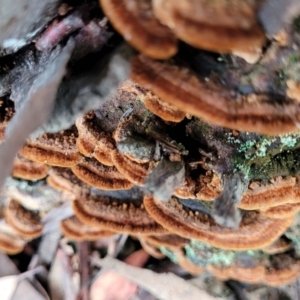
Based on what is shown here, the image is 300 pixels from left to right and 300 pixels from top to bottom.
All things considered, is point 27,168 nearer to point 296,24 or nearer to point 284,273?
point 296,24

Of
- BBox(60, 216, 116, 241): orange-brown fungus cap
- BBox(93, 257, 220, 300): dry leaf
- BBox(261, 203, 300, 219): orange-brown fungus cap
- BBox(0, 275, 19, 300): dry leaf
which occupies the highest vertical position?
BBox(261, 203, 300, 219): orange-brown fungus cap

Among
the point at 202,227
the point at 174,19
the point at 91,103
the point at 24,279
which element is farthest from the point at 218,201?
the point at 24,279

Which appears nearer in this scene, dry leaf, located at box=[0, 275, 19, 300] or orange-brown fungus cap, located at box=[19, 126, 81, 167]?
orange-brown fungus cap, located at box=[19, 126, 81, 167]

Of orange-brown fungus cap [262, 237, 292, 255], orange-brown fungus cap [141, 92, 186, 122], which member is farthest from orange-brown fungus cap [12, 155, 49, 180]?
orange-brown fungus cap [262, 237, 292, 255]

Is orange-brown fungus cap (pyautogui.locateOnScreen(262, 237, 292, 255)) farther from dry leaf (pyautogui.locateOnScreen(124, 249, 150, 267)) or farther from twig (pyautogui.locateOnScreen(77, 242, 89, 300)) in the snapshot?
twig (pyautogui.locateOnScreen(77, 242, 89, 300))


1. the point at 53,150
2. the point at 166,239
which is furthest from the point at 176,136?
the point at 166,239

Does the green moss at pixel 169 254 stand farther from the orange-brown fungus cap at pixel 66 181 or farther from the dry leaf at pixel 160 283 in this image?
the orange-brown fungus cap at pixel 66 181

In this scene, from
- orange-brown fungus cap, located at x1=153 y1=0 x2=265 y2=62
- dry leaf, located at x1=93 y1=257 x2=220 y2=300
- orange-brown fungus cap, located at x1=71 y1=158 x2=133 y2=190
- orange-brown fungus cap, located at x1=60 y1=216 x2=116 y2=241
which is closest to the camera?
orange-brown fungus cap, located at x1=153 y1=0 x2=265 y2=62
